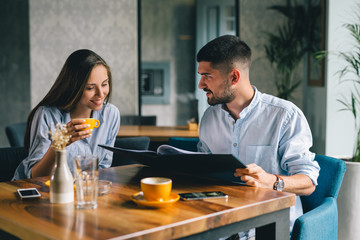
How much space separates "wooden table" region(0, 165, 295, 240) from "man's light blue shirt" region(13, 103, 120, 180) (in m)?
0.53

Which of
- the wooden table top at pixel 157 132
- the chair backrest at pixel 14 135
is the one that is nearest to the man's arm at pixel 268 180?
the wooden table top at pixel 157 132

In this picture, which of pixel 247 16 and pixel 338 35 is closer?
pixel 338 35

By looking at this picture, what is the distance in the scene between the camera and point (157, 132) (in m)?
4.11

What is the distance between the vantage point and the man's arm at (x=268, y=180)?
1.54 metres

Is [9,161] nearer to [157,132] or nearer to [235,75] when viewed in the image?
[235,75]

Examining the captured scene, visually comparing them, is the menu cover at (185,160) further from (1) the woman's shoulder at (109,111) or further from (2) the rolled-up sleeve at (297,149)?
(1) the woman's shoulder at (109,111)

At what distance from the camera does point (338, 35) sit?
12.7ft

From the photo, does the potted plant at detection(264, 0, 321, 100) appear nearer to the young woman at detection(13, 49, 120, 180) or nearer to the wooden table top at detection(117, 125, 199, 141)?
the wooden table top at detection(117, 125, 199, 141)

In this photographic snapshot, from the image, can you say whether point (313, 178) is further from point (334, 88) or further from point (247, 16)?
point (247, 16)

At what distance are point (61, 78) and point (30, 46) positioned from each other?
3032mm

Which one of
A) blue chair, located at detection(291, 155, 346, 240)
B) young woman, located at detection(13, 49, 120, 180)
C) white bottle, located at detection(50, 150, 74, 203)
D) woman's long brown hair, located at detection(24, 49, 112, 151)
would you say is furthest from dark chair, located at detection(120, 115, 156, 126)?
white bottle, located at detection(50, 150, 74, 203)

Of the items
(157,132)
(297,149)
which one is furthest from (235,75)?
(157,132)

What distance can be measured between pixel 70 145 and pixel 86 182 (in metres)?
1.01

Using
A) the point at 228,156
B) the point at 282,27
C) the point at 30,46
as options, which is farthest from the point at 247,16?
the point at 228,156
